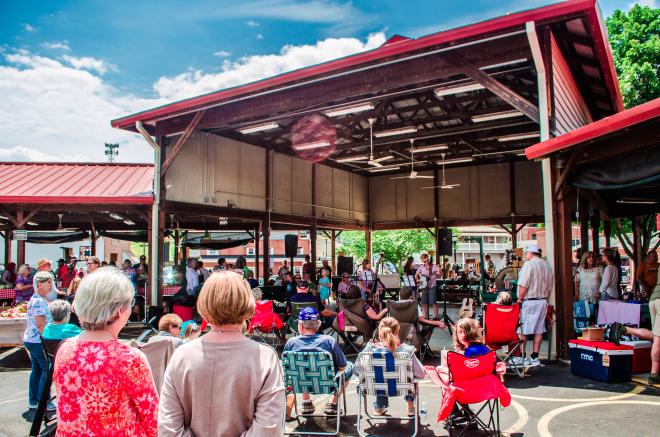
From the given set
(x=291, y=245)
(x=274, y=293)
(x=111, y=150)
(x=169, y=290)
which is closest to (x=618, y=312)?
(x=274, y=293)

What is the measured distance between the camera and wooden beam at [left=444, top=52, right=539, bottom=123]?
24.9 feet

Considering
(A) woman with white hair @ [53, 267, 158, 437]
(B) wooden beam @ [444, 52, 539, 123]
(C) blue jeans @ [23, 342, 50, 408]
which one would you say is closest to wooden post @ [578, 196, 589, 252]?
(B) wooden beam @ [444, 52, 539, 123]

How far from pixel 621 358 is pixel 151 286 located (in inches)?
375

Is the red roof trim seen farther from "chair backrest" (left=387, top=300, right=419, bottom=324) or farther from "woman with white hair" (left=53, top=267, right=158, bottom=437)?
"woman with white hair" (left=53, top=267, right=158, bottom=437)

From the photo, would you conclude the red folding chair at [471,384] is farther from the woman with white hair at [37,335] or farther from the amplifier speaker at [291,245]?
the amplifier speaker at [291,245]

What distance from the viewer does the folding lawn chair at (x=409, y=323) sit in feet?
22.5

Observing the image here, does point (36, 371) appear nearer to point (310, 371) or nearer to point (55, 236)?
point (310, 371)

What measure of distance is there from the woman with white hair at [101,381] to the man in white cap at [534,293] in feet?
19.1

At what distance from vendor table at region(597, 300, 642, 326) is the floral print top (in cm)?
735

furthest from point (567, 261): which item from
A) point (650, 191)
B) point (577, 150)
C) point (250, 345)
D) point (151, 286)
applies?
point (151, 286)

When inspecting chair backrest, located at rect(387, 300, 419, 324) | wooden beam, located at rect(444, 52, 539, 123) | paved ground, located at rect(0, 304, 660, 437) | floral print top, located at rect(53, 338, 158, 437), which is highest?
wooden beam, located at rect(444, 52, 539, 123)

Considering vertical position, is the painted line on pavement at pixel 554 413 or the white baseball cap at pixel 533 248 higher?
the white baseball cap at pixel 533 248

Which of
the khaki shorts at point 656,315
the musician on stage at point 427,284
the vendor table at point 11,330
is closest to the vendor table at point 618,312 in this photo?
the khaki shorts at point 656,315

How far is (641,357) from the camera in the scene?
20.6 feet
